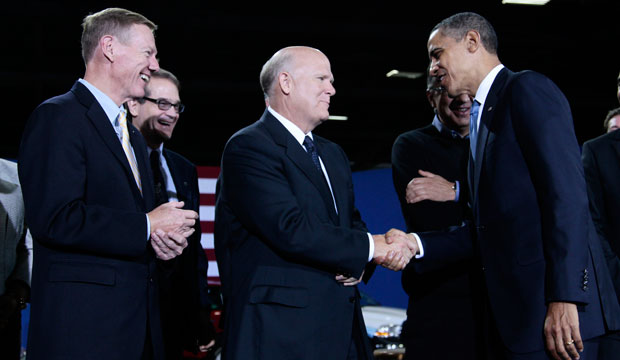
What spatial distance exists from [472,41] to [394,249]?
0.88 meters

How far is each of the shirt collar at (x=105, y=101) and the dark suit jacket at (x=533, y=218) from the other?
123 centimetres

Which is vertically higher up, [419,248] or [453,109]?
[453,109]

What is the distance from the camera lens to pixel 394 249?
8.70ft

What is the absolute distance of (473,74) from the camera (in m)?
2.38

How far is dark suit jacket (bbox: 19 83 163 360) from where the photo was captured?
1865mm

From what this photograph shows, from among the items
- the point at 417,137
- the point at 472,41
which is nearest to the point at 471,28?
the point at 472,41

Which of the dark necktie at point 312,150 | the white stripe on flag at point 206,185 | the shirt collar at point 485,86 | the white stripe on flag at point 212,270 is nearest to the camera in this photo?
the shirt collar at point 485,86

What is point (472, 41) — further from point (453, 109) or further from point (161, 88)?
point (161, 88)

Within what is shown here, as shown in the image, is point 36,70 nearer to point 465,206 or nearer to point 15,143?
point 15,143

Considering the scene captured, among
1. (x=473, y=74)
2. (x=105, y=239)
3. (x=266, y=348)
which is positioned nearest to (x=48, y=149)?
(x=105, y=239)

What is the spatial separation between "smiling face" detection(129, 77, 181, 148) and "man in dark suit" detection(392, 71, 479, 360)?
4.07 ft

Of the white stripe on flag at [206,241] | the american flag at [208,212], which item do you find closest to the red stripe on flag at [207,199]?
the american flag at [208,212]

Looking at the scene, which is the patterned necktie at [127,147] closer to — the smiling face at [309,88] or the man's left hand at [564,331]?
the smiling face at [309,88]

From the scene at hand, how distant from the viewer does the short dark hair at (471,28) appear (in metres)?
2.42
